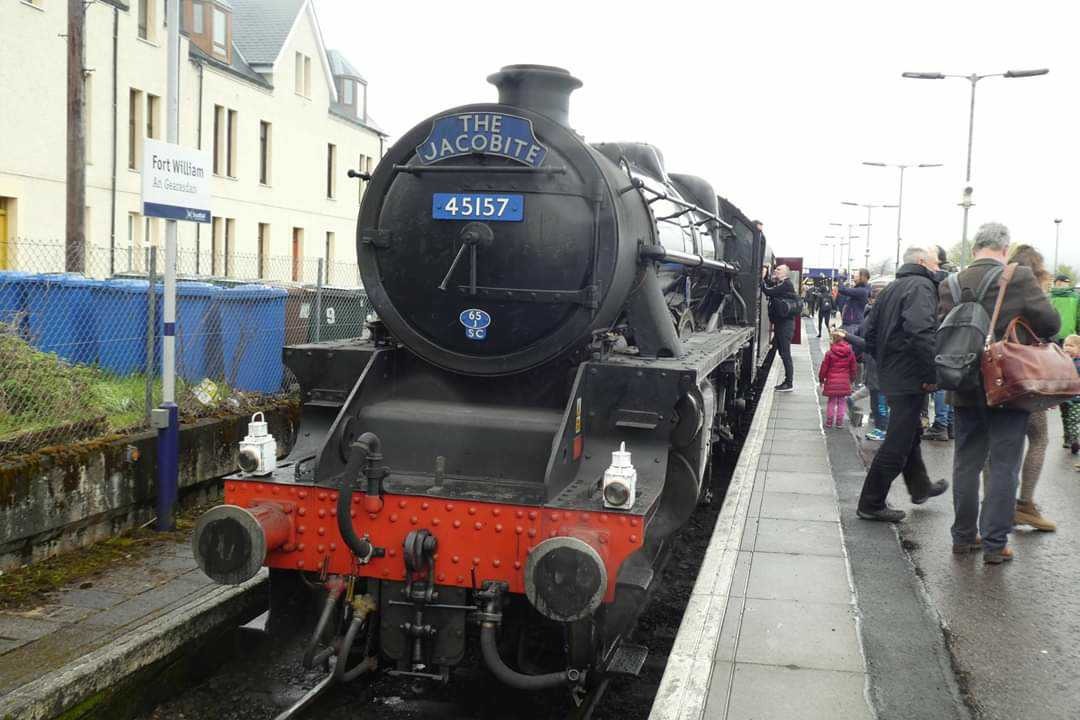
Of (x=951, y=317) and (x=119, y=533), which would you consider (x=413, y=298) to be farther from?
(x=951, y=317)

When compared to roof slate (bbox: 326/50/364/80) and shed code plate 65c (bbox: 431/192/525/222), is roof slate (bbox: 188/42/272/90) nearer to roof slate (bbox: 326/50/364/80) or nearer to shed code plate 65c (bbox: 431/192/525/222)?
roof slate (bbox: 326/50/364/80)

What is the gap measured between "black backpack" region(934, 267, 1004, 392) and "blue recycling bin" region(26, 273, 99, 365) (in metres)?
5.62

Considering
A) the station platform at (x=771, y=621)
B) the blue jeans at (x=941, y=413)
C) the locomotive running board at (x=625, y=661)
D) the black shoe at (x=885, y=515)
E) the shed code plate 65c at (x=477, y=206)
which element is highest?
the shed code plate 65c at (x=477, y=206)

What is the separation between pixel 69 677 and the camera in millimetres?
3906

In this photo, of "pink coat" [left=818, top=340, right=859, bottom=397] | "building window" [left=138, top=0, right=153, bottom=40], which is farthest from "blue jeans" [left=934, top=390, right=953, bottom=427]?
"building window" [left=138, top=0, right=153, bottom=40]

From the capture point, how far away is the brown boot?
21.3ft

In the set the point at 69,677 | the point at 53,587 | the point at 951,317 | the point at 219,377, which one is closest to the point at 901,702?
the point at 951,317

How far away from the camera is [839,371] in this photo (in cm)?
1062

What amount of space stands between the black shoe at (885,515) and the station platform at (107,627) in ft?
13.3

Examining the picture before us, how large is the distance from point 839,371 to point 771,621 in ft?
21.1

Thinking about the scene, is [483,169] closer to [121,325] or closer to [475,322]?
[475,322]

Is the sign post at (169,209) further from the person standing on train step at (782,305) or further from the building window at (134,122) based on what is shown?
the building window at (134,122)

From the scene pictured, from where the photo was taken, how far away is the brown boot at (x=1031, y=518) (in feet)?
21.3

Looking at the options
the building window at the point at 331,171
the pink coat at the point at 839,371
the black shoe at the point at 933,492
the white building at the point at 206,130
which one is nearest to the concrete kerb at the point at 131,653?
the black shoe at the point at 933,492
